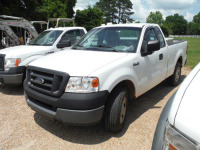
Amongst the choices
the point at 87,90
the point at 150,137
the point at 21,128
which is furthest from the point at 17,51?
the point at 150,137

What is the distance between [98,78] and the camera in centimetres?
248

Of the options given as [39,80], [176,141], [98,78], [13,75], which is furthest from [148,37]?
[13,75]

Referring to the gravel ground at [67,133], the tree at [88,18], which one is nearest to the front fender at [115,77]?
the gravel ground at [67,133]

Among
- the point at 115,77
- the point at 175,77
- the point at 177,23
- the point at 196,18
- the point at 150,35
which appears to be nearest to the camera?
the point at 115,77

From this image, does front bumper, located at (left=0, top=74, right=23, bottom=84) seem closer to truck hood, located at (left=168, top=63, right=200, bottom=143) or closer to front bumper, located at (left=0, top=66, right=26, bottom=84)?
front bumper, located at (left=0, top=66, right=26, bottom=84)

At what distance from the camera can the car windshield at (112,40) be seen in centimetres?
343

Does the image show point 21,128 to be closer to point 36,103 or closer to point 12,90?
point 36,103

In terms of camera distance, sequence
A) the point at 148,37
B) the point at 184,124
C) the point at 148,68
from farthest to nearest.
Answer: the point at 148,37, the point at 148,68, the point at 184,124

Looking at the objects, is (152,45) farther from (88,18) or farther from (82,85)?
(88,18)

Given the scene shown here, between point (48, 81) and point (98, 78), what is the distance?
80 cm

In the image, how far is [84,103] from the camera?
240 centimetres

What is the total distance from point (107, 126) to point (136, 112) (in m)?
1.16

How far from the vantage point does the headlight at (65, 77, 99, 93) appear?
2.46 m

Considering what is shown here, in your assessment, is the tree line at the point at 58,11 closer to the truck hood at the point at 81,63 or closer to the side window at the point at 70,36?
the side window at the point at 70,36
